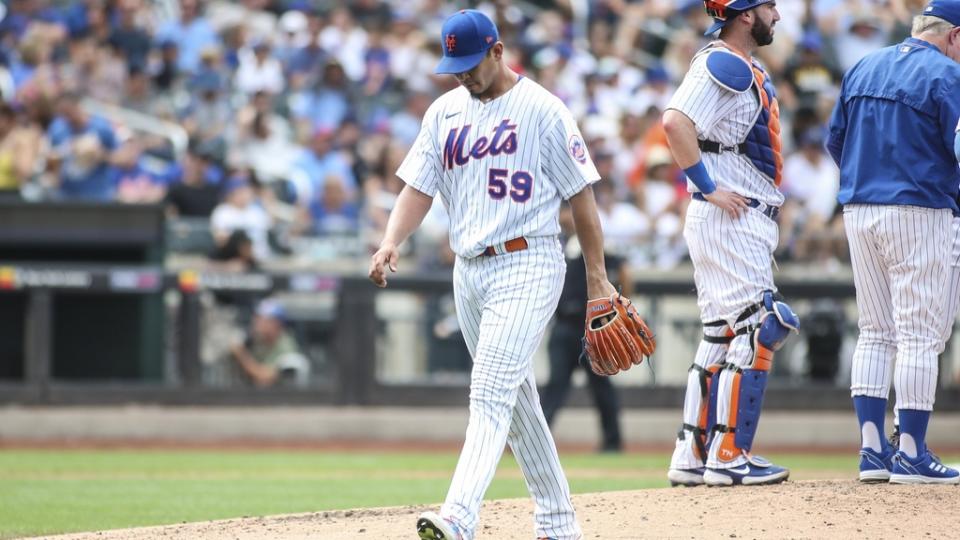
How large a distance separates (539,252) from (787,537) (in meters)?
1.52

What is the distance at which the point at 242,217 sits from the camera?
14.5 metres

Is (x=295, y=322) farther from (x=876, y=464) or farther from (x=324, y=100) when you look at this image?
(x=876, y=464)

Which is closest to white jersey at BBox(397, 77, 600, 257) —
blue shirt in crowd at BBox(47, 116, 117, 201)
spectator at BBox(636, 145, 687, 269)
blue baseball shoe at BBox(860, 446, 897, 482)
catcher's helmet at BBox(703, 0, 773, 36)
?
catcher's helmet at BBox(703, 0, 773, 36)

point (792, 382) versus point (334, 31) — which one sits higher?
point (334, 31)

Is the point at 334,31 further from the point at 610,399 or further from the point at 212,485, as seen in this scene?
the point at 212,485

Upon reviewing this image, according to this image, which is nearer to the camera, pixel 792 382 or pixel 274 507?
pixel 274 507

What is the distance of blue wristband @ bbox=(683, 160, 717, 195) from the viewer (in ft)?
22.6

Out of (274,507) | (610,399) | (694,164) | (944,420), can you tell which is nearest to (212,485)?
(274,507)

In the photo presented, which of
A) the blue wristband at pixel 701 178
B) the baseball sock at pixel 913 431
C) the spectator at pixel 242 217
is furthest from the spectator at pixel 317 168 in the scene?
the baseball sock at pixel 913 431

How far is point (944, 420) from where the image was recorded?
13922 millimetres

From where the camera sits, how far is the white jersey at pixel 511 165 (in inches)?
226

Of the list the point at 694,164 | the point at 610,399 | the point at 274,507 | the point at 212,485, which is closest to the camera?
the point at 694,164

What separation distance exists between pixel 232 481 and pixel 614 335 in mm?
5223

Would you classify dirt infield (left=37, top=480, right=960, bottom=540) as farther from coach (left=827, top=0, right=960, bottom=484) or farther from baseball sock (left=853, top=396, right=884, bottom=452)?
coach (left=827, top=0, right=960, bottom=484)
